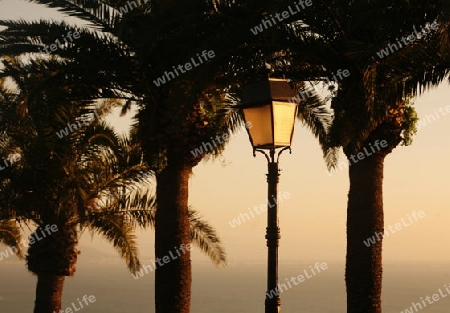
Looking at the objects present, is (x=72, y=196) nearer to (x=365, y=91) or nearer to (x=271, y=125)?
(x=365, y=91)

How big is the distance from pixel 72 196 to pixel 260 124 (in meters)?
10.8

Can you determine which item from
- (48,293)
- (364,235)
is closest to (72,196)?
(48,293)

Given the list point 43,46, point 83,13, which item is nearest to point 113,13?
point 83,13

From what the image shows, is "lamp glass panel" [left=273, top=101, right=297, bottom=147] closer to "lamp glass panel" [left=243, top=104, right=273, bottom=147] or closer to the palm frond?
"lamp glass panel" [left=243, top=104, right=273, bottom=147]

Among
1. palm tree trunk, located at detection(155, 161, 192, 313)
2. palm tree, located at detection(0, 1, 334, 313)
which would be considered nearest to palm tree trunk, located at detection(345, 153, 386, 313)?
palm tree, located at detection(0, 1, 334, 313)

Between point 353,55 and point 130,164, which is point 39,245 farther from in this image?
point 353,55

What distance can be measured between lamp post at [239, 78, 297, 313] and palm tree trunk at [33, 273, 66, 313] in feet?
42.4

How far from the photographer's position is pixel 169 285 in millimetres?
15453

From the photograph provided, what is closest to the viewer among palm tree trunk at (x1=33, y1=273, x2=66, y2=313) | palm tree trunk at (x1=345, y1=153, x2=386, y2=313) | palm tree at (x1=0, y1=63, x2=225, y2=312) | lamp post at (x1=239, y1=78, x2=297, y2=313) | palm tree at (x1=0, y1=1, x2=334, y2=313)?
lamp post at (x1=239, y1=78, x2=297, y2=313)

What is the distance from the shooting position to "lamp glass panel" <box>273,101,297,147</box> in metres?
8.62

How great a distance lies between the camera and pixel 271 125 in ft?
28.3

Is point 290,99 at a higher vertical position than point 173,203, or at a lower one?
lower

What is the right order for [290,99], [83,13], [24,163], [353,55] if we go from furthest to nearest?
[24,163] → [83,13] → [353,55] → [290,99]

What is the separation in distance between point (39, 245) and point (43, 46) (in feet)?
20.7
